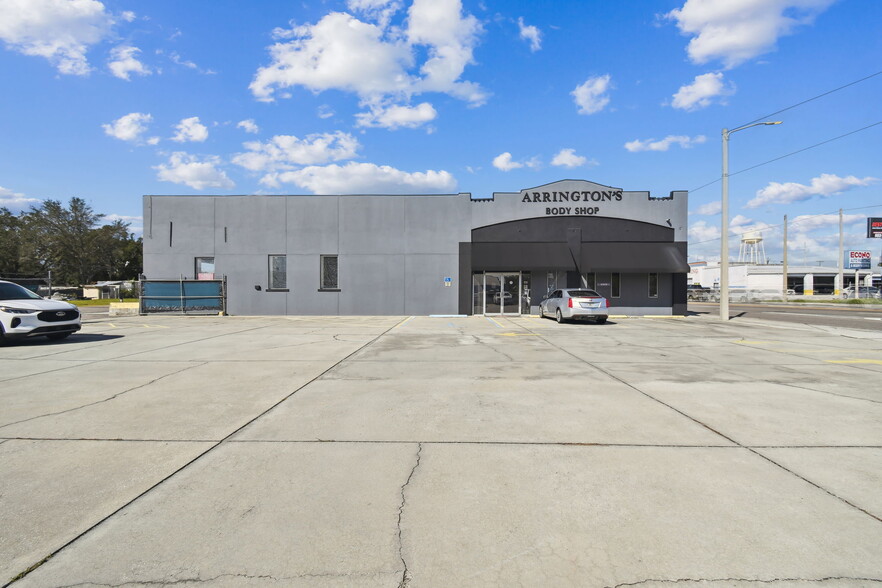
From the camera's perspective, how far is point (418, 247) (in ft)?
87.8

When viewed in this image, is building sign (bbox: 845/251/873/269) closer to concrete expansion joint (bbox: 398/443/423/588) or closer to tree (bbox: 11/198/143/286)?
concrete expansion joint (bbox: 398/443/423/588)

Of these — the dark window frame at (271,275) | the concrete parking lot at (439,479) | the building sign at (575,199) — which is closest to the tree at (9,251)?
the dark window frame at (271,275)

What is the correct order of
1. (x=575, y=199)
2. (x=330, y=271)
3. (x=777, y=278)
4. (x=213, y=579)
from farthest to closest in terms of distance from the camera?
1. (x=777, y=278)
2. (x=330, y=271)
3. (x=575, y=199)
4. (x=213, y=579)

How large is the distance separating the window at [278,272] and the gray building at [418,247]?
6 cm

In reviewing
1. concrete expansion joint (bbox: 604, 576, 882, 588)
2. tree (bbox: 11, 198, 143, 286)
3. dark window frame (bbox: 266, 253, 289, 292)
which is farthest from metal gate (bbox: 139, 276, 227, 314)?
tree (bbox: 11, 198, 143, 286)

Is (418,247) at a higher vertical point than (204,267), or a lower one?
higher

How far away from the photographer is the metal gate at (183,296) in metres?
25.9

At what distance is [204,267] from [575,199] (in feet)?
73.9

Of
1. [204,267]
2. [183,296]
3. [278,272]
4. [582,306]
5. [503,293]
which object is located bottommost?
[582,306]

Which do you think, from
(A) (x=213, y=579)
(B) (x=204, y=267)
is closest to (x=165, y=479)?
(A) (x=213, y=579)

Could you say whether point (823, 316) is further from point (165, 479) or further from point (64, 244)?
point (64, 244)

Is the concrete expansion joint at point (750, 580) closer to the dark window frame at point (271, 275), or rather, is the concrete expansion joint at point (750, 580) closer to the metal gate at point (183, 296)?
the dark window frame at point (271, 275)

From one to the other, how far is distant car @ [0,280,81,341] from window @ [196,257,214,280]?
14059 mm

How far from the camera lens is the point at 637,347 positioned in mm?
12531
